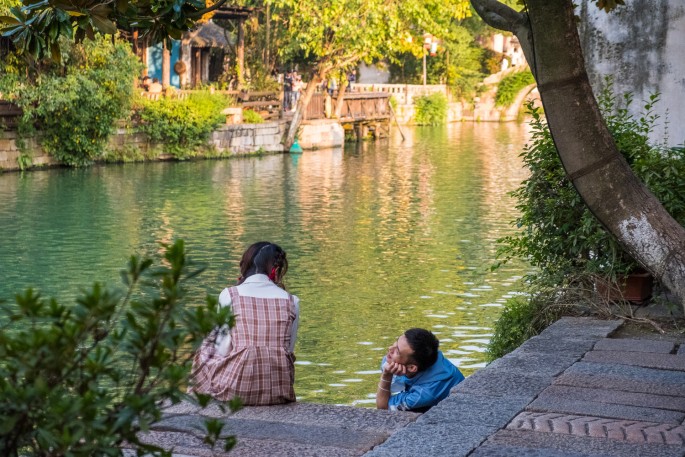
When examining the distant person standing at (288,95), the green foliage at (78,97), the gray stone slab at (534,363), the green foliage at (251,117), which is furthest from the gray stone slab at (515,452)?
the distant person standing at (288,95)

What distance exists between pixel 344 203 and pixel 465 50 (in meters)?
38.0

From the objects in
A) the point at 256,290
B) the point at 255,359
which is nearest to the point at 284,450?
the point at 255,359

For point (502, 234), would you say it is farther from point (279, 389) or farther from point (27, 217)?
point (279, 389)

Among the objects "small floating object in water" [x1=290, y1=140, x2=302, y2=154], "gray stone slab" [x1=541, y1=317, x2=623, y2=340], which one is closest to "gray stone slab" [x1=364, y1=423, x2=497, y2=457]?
"gray stone slab" [x1=541, y1=317, x2=623, y2=340]

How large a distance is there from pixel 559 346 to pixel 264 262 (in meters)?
1.71

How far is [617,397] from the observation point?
518cm

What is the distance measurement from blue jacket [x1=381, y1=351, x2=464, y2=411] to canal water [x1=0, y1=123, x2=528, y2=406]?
1.89m

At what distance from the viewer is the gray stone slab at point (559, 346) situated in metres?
6.19

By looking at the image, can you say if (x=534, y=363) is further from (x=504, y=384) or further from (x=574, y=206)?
(x=574, y=206)

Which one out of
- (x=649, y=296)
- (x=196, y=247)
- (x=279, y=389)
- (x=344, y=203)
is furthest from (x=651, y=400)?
(x=344, y=203)

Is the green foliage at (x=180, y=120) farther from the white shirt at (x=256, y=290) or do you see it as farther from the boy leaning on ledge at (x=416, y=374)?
the white shirt at (x=256, y=290)

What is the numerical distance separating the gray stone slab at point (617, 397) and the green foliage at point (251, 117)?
28.1 m

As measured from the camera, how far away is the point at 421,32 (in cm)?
4194

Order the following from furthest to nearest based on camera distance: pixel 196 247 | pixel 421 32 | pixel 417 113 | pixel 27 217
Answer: pixel 417 113
pixel 421 32
pixel 27 217
pixel 196 247
